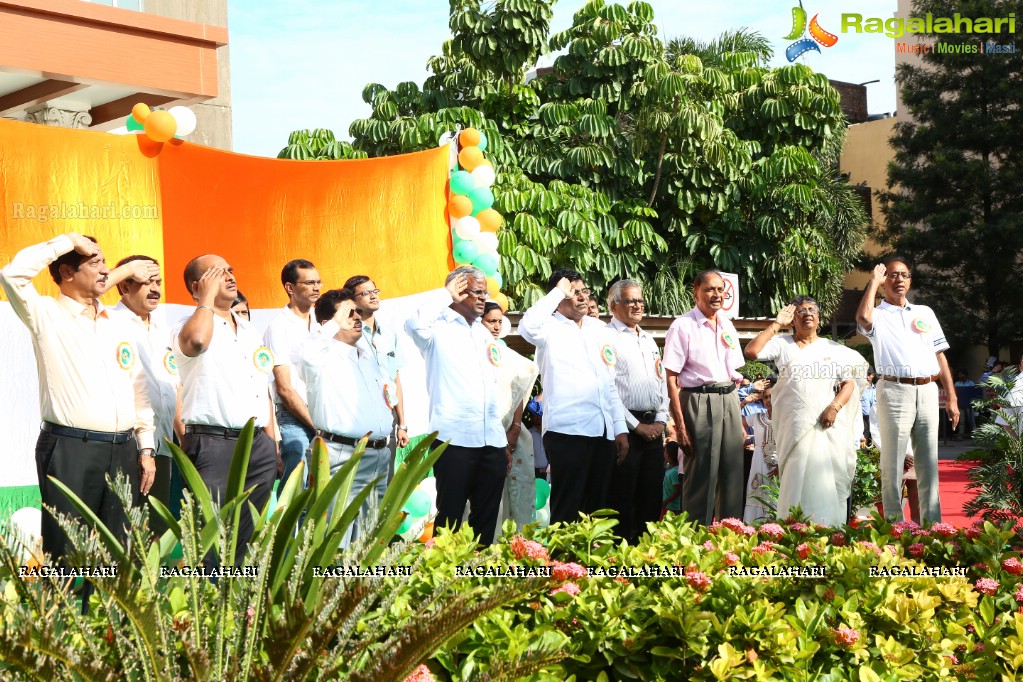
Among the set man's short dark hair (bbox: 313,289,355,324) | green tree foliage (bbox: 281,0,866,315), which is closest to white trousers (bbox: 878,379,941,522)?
man's short dark hair (bbox: 313,289,355,324)

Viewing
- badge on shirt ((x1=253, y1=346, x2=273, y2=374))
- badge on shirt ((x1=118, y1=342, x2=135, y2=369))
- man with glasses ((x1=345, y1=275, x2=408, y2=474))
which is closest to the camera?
badge on shirt ((x1=118, y1=342, x2=135, y2=369))

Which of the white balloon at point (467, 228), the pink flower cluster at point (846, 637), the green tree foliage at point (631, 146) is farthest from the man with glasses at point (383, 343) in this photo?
the green tree foliage at point (631, 146)

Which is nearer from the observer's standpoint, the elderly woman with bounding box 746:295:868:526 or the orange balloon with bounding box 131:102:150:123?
the orange balloon with bounding box 131:102:150:123

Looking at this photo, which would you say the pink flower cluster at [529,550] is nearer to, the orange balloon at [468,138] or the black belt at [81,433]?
the black belt at [81,433]

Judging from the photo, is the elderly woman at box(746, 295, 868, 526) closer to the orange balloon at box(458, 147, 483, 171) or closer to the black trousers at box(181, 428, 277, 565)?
the orange balloon at box(458, 147, 483, 171)

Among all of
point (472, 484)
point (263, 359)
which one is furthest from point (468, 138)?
point (263, 359)

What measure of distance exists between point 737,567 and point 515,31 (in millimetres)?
14991

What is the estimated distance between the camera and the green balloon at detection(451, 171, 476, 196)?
7.62 meters

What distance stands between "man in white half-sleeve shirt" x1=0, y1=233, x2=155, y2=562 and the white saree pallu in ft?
11.5

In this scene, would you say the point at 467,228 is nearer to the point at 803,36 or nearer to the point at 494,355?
the point at 494,355

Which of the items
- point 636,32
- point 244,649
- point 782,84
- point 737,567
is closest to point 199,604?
point 244,649

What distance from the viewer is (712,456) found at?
6387mm

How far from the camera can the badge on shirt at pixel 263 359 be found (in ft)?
16.9

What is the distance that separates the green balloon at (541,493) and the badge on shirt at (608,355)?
1.60m
